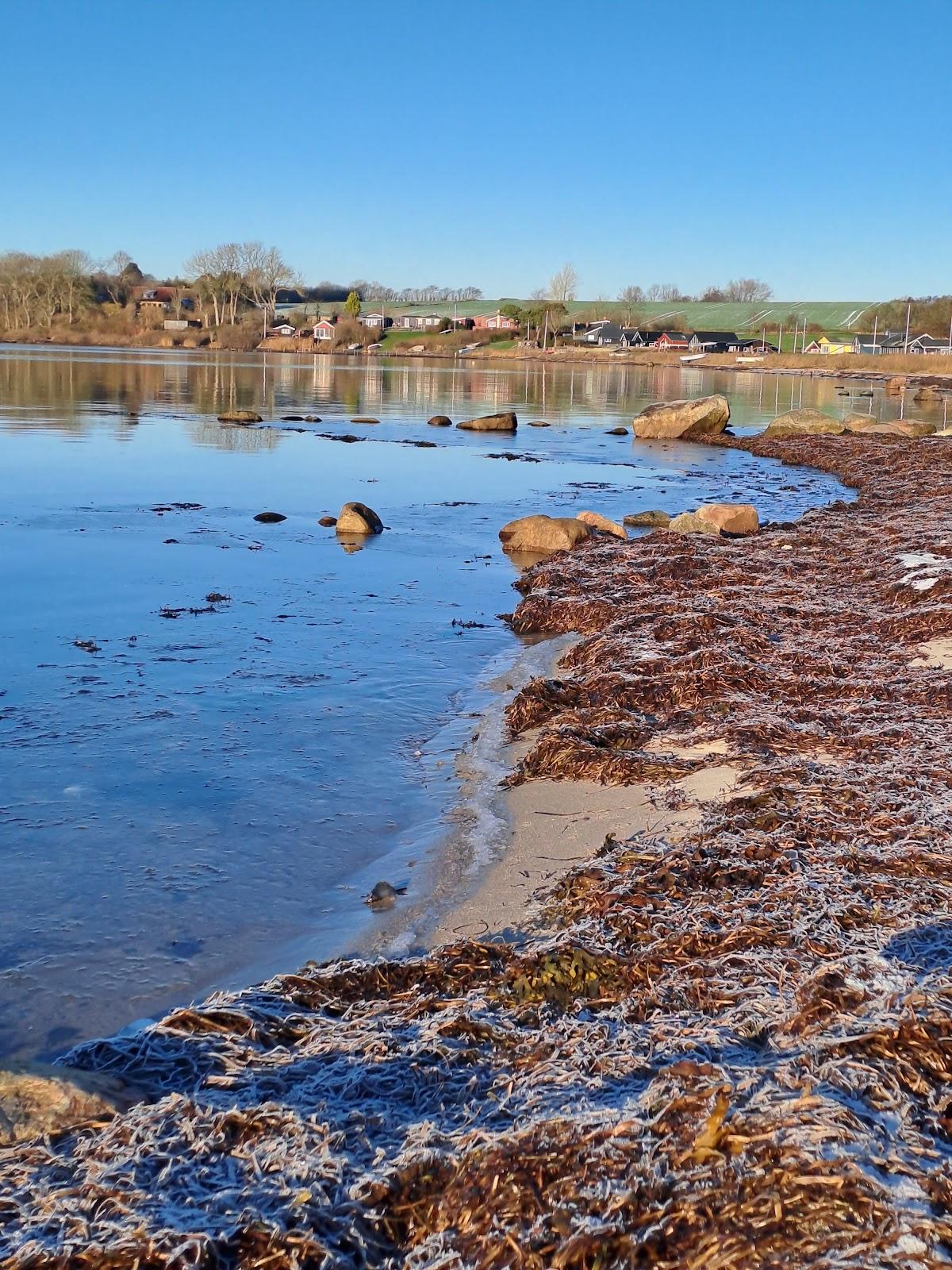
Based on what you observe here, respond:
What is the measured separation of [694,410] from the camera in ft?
119

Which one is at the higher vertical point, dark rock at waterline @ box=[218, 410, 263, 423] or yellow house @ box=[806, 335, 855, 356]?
yellow house @ box=[806, 335, 855, 356]

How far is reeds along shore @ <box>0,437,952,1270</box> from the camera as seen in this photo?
251 cm

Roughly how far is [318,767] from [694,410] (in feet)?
104

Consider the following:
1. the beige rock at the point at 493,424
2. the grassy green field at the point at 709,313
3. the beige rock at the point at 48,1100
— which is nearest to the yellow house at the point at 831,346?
the grassy green field at the point at 709,313

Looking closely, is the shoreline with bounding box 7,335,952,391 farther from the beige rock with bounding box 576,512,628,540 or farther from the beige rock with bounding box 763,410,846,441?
the beige rock with bounding box 576,512,628,540

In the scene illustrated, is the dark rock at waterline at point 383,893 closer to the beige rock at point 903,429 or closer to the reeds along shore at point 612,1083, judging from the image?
the reeds along shore at point 612,1083

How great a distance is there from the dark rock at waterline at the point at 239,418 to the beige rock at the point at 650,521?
2074 cm

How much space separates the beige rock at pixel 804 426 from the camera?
115 ft

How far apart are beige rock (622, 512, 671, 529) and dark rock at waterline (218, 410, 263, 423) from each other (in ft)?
68.0

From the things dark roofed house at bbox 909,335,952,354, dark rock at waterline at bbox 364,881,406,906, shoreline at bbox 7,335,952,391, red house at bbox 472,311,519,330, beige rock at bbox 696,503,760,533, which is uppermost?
red house at bbox 472,311,519,330

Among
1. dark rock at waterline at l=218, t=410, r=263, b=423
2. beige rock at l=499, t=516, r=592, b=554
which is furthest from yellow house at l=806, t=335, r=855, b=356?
beige rock at l=499, t=516, r=592, b=554

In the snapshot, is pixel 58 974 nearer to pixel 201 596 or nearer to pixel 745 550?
pixel 201 596

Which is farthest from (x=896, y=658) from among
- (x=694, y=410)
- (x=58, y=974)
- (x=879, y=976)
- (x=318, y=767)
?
(x=694, y=410)

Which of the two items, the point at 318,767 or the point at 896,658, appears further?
the point at 896,658
